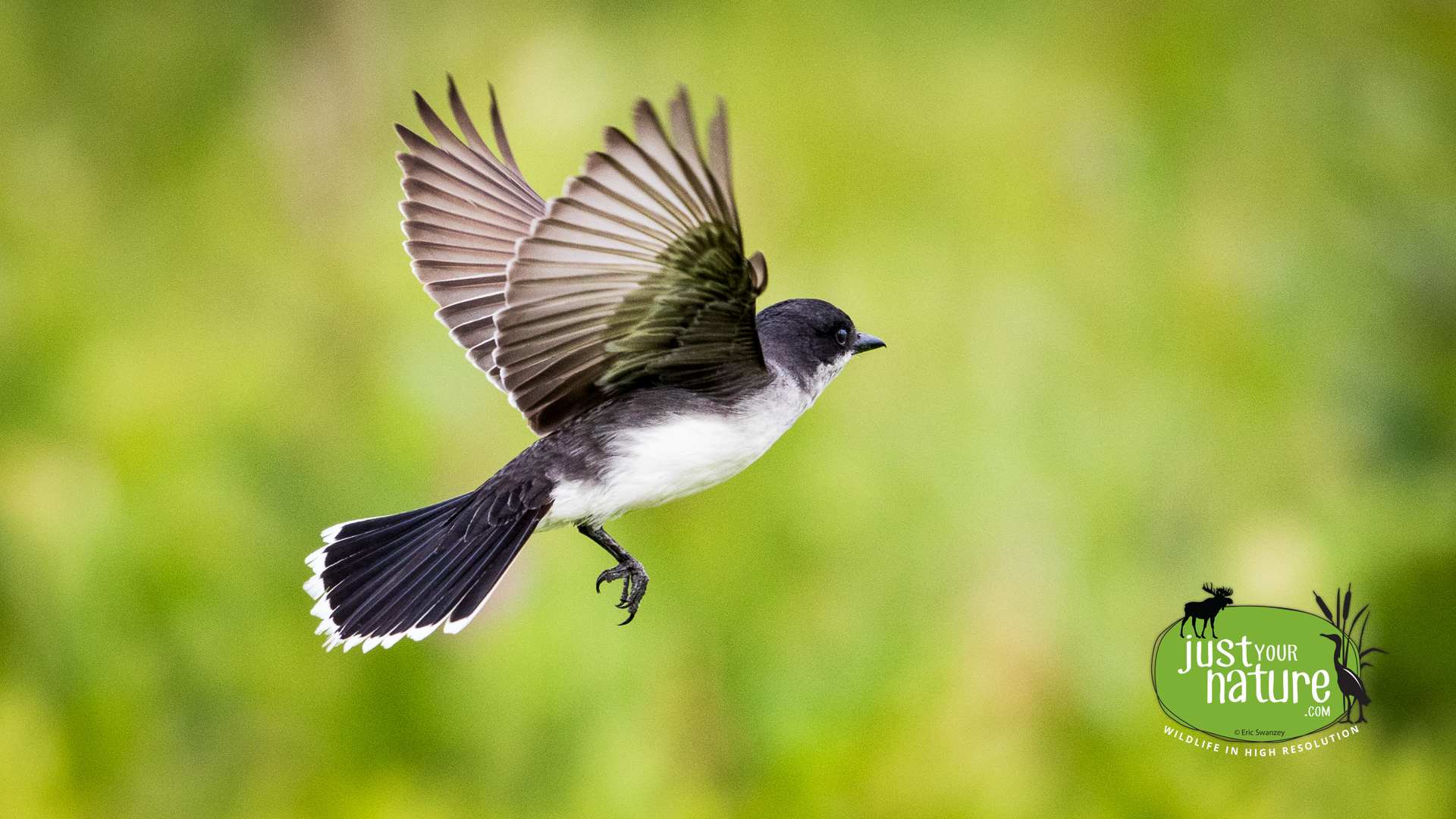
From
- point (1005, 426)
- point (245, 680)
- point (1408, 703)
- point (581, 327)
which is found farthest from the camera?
point (1408, 703)

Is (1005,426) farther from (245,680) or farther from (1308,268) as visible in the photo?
(245,680)

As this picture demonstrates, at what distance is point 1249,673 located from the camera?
147 inches

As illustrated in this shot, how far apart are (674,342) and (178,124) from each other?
174 inches

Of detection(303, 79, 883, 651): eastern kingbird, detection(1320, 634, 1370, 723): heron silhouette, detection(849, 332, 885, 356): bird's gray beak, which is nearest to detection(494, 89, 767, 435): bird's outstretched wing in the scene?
detection(303, 79, 883, 651): eastern kingbird

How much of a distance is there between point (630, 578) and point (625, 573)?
0.11ft

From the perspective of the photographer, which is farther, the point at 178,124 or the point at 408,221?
the point at 178,124

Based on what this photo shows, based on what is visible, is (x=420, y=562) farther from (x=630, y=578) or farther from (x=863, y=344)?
(x=863, y=344)

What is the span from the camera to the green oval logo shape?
3678 mm

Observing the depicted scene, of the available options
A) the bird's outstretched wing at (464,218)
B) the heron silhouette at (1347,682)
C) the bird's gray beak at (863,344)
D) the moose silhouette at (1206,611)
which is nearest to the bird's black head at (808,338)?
the bird's gray beak at (863,344)

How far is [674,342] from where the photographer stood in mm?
1732

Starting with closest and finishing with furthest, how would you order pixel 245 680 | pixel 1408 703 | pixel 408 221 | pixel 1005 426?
pixel 408 221
pixel 245 680
pixel 1005 426
pixel 1408 703

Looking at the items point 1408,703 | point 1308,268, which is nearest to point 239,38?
point 1308,268

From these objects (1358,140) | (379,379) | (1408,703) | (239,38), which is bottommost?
(379,379)

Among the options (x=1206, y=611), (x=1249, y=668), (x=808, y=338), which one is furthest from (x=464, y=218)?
(x=1249, y=668)
